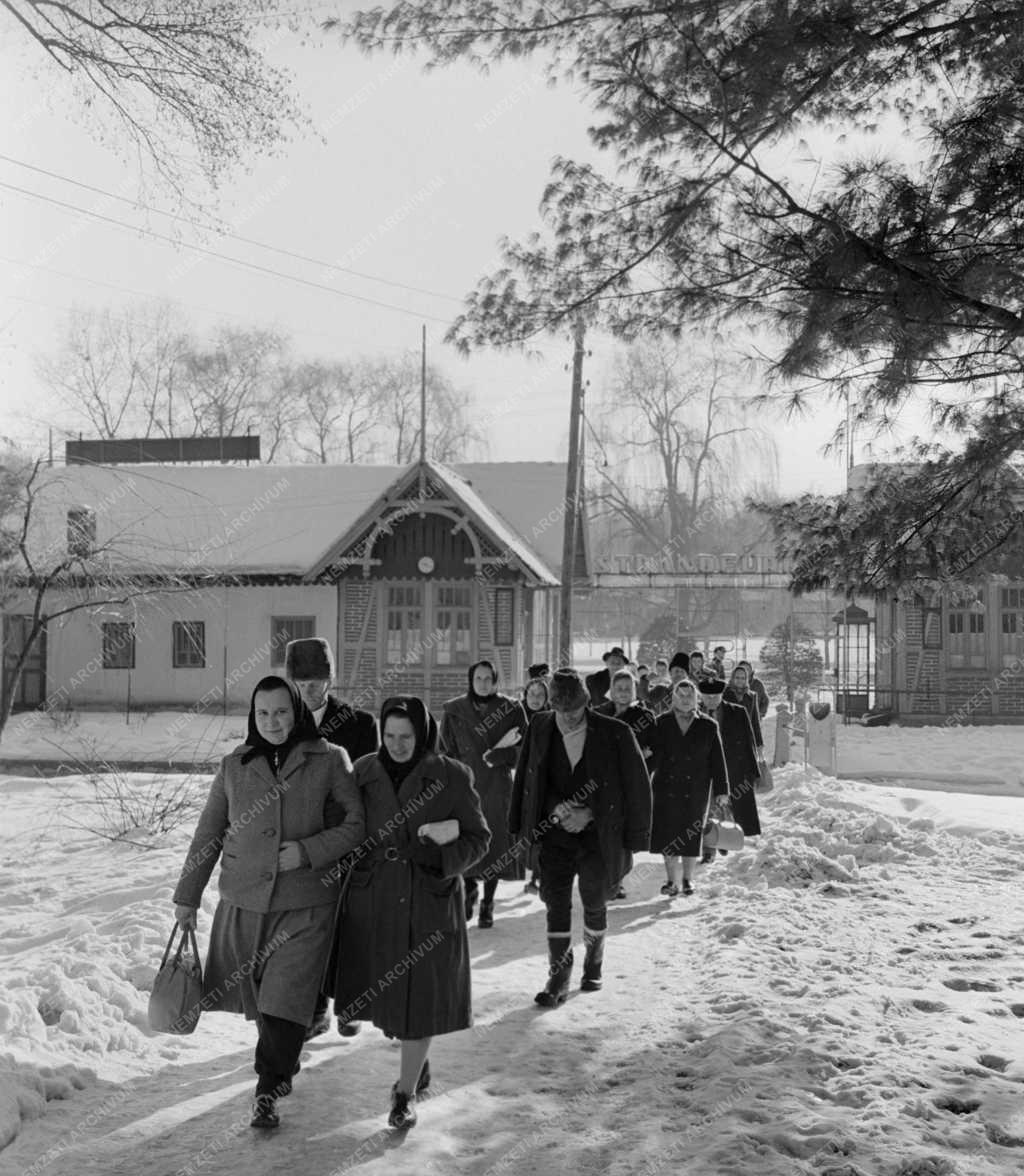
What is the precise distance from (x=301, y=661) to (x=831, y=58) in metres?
3.93

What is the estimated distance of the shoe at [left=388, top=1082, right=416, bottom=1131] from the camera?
4.92 m

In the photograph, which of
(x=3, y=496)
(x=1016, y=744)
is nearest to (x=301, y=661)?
(x=3, y=496)

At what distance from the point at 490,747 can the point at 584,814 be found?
2.19 meters

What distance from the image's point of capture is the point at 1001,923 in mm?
8742

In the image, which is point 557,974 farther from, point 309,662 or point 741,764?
point 741,764

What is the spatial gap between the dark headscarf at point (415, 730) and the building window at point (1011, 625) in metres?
25.1

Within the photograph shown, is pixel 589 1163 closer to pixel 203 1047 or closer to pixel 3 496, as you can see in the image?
pixel 203 1047

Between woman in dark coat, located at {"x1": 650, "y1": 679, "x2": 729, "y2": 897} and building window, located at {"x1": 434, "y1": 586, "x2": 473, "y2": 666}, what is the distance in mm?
18487

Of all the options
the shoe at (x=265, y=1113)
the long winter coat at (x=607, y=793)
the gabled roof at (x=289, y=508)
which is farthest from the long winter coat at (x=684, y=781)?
the gabled roof at (x=289, y=508)

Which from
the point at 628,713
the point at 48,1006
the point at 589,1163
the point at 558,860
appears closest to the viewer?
the point at 589,1163

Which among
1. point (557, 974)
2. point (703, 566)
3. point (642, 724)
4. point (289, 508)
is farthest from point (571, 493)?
point (557, 974)

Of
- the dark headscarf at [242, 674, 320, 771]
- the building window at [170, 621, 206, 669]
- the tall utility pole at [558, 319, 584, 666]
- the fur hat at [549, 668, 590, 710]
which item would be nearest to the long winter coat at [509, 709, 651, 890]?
the fur hat at [549, 668, 590, 710]

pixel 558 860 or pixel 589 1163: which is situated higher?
pixel 558 860

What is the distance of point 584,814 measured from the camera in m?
7.16
